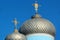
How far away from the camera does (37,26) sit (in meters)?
39.5

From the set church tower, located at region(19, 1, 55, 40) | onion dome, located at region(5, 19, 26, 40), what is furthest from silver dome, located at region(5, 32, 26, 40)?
church tower, located at region(19, 1, 55, 40)

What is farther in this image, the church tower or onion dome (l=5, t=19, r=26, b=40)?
the church tower

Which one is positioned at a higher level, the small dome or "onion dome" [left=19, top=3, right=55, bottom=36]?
"onion dome" [left=19, top=3, right=55, bottom=36]

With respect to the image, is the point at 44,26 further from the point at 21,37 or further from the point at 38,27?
the point at 21,37

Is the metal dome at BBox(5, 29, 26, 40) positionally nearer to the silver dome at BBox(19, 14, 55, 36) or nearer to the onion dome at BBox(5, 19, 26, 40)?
the onion dome at BBox(5, 19, 26, 40)

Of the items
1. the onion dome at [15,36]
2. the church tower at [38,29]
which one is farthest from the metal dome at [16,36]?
the church tower at [38,29]

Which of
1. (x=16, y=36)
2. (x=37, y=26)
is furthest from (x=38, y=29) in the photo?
(x=16, y=36)

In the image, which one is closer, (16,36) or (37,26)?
(16,36)

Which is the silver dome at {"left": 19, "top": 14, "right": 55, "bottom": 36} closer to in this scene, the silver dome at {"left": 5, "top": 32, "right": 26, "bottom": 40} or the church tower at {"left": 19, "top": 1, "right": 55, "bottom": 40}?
the church tower at {"left": 19, "top": 1, "right": 55, "bottom": 40}

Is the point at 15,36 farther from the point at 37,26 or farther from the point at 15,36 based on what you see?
the point at 37,26

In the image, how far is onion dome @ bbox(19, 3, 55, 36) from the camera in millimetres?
39500

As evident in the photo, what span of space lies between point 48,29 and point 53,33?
2.79ft

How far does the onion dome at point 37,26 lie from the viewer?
39500 mm

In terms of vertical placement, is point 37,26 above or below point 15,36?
above
